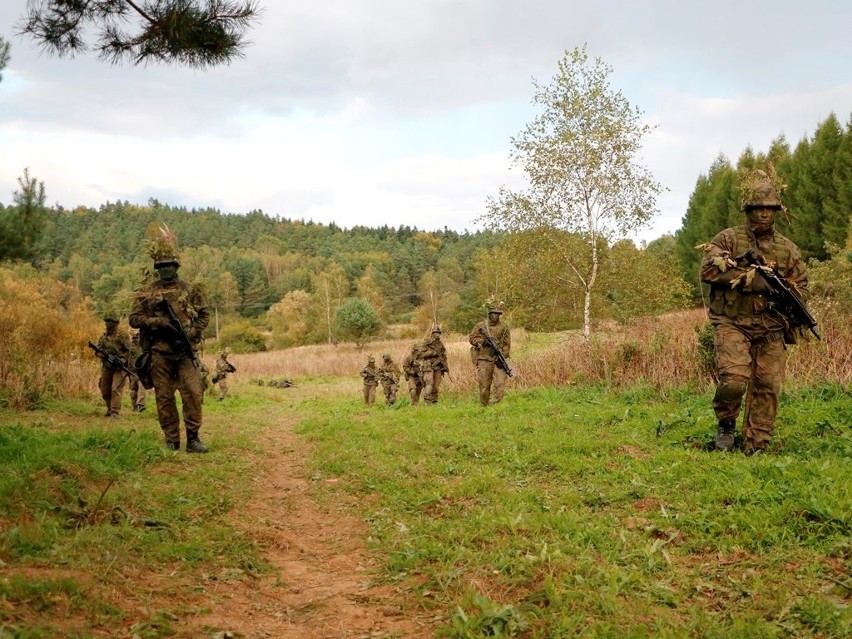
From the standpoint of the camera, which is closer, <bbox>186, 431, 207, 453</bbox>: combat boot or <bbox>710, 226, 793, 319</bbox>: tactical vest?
<bbox>710, 226, 793, 319</bbox>: tactical vest

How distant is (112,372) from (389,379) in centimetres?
709

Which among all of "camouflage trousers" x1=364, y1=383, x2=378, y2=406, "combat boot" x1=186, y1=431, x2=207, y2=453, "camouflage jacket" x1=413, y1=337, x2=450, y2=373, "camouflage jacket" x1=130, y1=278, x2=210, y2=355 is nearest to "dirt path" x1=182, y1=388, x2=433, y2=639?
"combat boot" x1=186, y1=431, x2=207, y2=453

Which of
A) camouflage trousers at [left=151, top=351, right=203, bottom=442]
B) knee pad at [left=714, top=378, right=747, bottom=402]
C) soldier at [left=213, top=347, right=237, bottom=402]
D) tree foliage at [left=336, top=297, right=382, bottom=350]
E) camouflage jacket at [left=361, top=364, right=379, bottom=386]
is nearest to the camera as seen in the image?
A: knee pad at [left=714, top=378, right=747, bottom=402]

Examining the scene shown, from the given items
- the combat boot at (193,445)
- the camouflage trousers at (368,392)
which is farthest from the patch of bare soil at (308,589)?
the camouflage trousers at (368,392)

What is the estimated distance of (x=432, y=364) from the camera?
1499 centimetres

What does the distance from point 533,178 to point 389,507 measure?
1735 cm

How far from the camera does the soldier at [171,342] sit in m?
7.80

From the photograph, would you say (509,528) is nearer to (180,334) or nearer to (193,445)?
(193,445)

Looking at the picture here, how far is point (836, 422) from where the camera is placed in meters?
6.71

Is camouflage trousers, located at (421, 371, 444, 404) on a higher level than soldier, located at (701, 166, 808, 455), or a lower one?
lower

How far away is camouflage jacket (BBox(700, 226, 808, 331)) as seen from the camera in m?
6.36

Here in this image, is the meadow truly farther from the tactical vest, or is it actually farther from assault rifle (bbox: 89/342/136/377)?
assault rifle (bbox: 89/342/136/377)

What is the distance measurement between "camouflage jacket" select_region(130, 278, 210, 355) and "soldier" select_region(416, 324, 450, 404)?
746 cm

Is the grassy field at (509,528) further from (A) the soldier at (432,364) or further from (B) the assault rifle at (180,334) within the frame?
(A) the soldier at (432,364)
